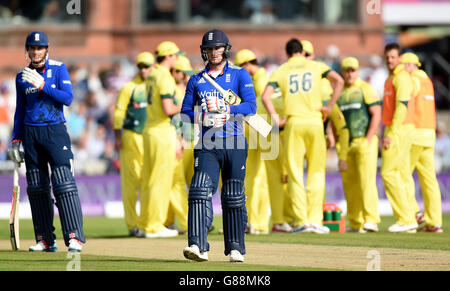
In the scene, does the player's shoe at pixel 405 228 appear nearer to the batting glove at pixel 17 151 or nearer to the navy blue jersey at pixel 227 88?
the navy blue jersey at pixel 227 88

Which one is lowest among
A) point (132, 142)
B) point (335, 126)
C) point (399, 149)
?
point (399, 149)

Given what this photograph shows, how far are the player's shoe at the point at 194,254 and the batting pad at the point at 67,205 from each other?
184cm

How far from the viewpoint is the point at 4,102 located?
86.4 ft

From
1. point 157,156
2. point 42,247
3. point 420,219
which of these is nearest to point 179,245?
point 42,247

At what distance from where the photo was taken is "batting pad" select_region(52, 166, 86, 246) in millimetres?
11883

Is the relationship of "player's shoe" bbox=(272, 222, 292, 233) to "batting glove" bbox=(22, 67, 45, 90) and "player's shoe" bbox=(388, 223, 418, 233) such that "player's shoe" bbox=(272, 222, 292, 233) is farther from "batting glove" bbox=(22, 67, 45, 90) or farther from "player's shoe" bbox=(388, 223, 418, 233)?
"batting glove" bbox=(22, 67, 45, 90)

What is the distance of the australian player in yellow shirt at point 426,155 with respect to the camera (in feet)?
53.2

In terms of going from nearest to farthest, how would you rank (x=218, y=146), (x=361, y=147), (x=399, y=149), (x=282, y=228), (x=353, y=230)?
(x=218, y=146) < (x=399, y=149) < (x=361, y=147) < (x=282, y=228) < (x=353, y=230)

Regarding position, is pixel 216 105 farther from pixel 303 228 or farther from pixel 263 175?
pixel 263 175

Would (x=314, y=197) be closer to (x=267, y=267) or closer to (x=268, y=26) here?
(x=267, y=267)

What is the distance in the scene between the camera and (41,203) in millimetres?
12266

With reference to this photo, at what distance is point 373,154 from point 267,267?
6.72 metres

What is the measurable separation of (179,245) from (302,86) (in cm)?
359

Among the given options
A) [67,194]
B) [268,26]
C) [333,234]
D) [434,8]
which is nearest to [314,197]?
[333,234]
